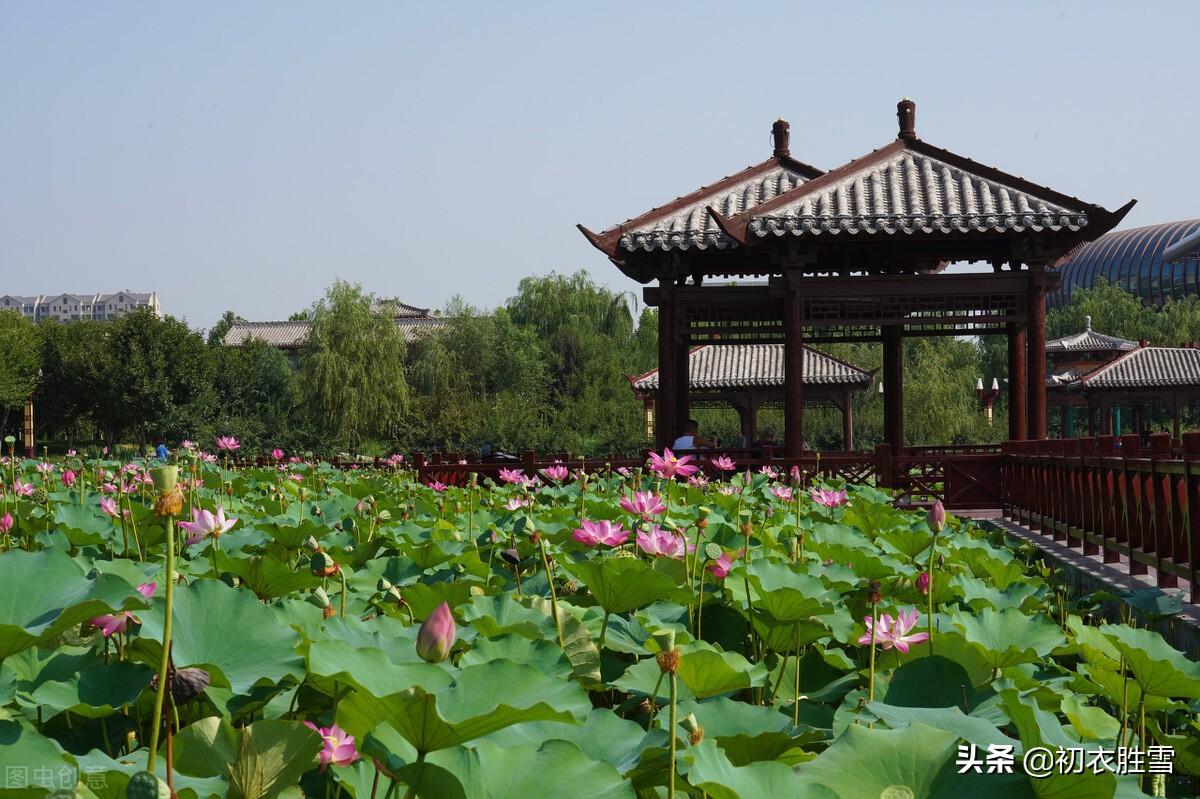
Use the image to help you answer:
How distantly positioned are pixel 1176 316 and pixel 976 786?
2418 inches

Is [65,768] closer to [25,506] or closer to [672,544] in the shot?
[672,544]

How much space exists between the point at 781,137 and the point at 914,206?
11.7 feet

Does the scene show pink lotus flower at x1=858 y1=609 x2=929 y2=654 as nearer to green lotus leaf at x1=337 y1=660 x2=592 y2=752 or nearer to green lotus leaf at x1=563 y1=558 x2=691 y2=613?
green lotus leaf at x1=563 y1=558 x2=691 y2=613

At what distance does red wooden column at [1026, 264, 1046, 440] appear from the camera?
35.7 ft

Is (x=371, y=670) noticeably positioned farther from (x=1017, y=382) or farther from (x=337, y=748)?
(x=1017, y=382)

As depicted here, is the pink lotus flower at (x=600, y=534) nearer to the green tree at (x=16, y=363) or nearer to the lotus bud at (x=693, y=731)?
the lotus bud at (x=693, y=731)

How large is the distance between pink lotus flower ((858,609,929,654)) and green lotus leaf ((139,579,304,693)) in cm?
100

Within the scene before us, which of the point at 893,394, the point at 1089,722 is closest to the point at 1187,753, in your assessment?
the point at 1089,722

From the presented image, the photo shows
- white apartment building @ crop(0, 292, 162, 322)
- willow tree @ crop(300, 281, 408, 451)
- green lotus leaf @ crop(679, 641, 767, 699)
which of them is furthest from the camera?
white apartment building @ crop(0, 292, 162, 322)

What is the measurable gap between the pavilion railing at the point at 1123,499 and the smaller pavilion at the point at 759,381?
1394 cm

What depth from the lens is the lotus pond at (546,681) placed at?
1.14 metres

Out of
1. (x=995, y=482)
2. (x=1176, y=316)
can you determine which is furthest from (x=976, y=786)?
(x=1176, y=316)

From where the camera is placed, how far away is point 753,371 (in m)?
24.5

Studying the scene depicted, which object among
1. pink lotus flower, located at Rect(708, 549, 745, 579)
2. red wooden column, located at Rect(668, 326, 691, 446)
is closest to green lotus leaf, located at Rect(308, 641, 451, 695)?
pink lotus flower, located at Rect(708, 549, 745, 579)
